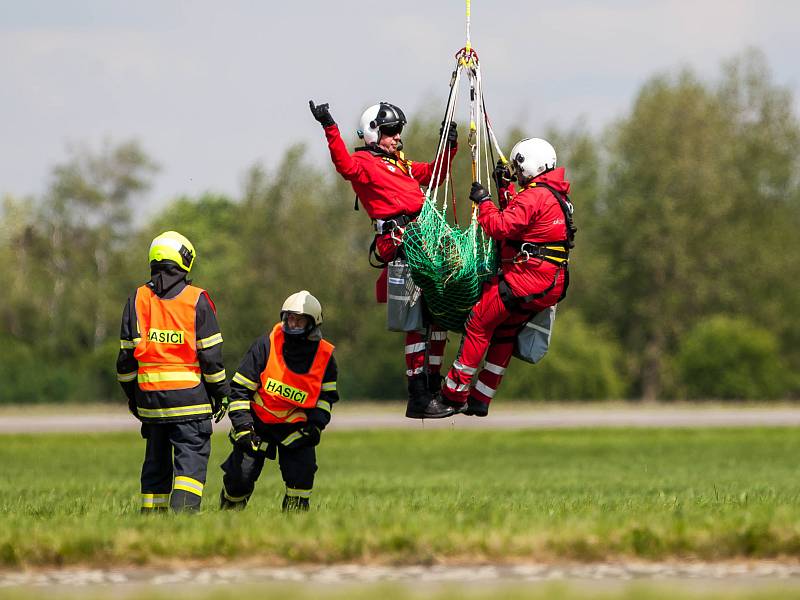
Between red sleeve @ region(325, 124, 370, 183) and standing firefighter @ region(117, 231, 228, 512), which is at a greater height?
red sleeve @ region(325, 124, 370, 183)

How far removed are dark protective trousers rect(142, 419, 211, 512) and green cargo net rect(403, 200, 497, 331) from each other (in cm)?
215

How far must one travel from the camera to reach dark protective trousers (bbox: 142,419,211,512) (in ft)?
35.8

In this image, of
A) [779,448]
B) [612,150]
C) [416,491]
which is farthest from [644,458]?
[612,150]

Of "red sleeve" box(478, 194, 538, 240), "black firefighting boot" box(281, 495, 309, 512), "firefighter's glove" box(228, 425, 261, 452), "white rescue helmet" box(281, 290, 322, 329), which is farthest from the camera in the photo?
"red sleeve" box(478, 194, 538, 240)

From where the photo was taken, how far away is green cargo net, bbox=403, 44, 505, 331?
446 inches

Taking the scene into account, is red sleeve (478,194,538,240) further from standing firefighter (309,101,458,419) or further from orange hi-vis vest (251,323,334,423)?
orange hi-vis vest (251,323,334,423)

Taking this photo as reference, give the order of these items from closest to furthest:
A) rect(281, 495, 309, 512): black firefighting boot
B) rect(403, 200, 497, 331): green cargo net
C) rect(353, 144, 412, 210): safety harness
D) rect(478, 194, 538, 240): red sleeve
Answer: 1. rect(281, 495, 309, 512): black firefighting boot
2. rect(403, 200, 497, 331): green cargo net
3. rect(478, 194, 538, 240): red sleeve
4. rect(353, 144, 412, 210): safety harness

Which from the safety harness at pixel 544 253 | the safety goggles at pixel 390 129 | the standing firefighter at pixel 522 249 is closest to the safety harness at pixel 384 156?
the safety goggles at pixel 390 129

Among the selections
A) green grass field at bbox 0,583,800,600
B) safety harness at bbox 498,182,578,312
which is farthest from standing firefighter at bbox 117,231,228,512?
green grass field at bbox 0,583,800,600

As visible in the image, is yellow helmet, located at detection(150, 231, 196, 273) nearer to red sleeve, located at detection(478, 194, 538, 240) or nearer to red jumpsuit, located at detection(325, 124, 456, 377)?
red jumpsuit, located at detection(325, 124, 456, 377)

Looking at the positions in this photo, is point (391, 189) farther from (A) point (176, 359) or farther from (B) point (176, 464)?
(B) point (176, 464)

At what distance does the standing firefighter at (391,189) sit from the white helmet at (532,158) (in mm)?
656

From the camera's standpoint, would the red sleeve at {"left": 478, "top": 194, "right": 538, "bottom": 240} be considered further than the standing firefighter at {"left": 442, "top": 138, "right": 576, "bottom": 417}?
No

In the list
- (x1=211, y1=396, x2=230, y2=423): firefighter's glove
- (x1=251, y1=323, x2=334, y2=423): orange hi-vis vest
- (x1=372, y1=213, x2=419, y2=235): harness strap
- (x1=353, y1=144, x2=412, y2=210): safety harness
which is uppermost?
(x1=353, y1=144, x2=412, y2=210): safety harness
